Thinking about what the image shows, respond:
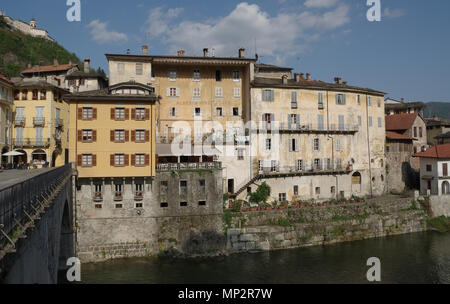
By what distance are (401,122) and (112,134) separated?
4812cm

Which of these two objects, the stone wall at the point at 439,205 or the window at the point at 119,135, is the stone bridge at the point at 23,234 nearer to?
the window at the point at 119,135

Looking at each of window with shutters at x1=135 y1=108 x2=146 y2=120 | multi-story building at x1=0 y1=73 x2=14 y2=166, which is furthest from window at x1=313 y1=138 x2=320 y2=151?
multi-story building at x1=0 y1=73 x2=14 y2=166

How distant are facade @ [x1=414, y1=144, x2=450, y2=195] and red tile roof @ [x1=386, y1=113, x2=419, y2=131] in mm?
6814

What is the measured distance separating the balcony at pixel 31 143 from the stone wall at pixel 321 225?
83.2 feet

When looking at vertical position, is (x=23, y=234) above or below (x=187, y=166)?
below

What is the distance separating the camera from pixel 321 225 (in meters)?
36.8

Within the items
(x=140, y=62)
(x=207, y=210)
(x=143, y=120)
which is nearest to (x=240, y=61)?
(x=140, y=62)

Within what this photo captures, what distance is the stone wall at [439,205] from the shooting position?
147 ft

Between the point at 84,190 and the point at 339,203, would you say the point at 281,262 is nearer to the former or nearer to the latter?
the point at 339,203

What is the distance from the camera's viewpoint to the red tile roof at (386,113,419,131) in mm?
53728

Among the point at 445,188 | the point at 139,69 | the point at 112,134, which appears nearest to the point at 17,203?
the point at 112,134

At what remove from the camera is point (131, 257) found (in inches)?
1261

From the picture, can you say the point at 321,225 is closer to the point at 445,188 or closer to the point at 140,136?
the point at 140,136

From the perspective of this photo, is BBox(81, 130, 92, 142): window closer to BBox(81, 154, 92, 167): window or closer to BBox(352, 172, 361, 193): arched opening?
BBox(81, 154, 92, 167): window
